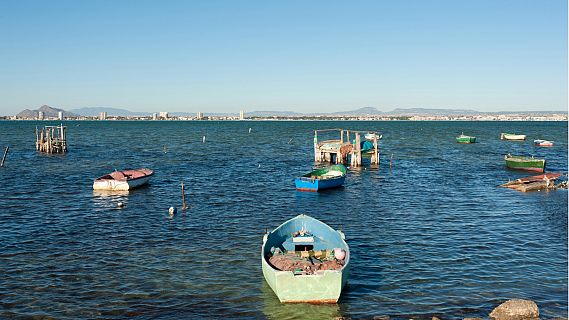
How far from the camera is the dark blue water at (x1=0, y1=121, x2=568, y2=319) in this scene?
19609mm

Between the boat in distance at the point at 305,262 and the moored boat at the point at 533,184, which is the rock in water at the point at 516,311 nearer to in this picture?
the boat in distance at the point at 305,262

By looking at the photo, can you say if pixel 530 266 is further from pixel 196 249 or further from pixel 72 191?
pixel 72 191

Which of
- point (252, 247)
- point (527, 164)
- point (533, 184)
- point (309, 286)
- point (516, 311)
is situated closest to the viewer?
point (516, 311)

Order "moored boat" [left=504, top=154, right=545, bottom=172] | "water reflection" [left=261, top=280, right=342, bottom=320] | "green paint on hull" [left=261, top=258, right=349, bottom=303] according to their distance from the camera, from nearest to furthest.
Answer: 1. "water reflection" [left=261, top=280, right=342, bottom=320]
2. "green paint on hull" [left=261, top=258, right=349, bottom=303]
3. "moored boat" [left=504, top=154, right=545, bottom=172]

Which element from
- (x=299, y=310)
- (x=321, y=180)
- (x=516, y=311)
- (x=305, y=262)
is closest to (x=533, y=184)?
(x=321, y=180)

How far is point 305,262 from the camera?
20000 millimetres

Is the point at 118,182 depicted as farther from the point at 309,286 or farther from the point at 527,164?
the point at 527,164

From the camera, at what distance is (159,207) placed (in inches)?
1503

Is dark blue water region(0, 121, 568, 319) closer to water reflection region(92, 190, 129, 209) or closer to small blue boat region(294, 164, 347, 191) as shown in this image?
water reflection region(92, 190, 129, 209)

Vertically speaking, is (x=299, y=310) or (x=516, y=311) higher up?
(x=516, y=311)

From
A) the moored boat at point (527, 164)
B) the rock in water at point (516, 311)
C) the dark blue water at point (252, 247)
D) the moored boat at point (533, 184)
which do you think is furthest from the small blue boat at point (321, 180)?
the rock in water at point (516, 311)

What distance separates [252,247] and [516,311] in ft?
44.2

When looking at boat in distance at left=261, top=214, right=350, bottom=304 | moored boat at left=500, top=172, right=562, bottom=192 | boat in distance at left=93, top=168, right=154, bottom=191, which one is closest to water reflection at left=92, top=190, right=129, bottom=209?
boat in distance at left=93, top=168, right=154, bottom=191

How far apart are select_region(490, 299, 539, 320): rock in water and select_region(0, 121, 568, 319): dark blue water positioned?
994mm
